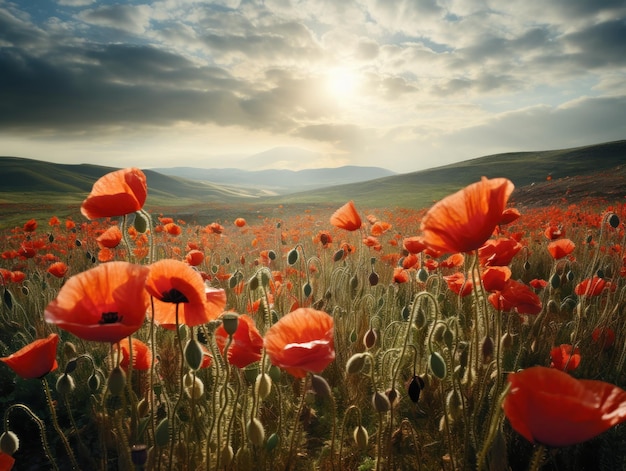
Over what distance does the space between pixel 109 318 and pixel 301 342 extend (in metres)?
0.57

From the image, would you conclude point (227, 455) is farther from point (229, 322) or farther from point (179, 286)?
point (179, 286)

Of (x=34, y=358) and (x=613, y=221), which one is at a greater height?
(x=613, y=221)

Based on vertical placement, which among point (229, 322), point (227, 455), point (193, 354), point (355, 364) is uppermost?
point (229, 322)

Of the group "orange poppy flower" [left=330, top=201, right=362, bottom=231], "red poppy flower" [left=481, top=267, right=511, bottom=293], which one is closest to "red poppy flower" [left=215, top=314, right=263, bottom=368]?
"red poppy flower" [left=481, top=267, right=511, bottom=293]

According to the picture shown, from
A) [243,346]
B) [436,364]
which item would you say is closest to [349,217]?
[436,364]

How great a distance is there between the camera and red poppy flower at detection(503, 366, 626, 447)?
2.78ft

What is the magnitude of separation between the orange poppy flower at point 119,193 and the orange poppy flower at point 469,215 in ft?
3.54

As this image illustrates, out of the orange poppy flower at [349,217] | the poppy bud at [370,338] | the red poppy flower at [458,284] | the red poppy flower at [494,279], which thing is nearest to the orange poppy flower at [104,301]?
the poppy bud at [370,338]

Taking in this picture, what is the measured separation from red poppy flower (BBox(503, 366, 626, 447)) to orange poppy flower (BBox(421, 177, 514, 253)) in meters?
0.45

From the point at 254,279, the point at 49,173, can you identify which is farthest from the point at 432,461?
the point at 49,173

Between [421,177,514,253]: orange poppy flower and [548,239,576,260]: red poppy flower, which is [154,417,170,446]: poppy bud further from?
[548,239,576,260]: red poppy flower

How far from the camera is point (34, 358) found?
1404 millimetres

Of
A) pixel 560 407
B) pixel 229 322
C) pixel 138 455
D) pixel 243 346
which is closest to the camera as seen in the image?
pixel 560 407

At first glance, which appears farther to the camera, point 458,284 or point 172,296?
point 458,284
